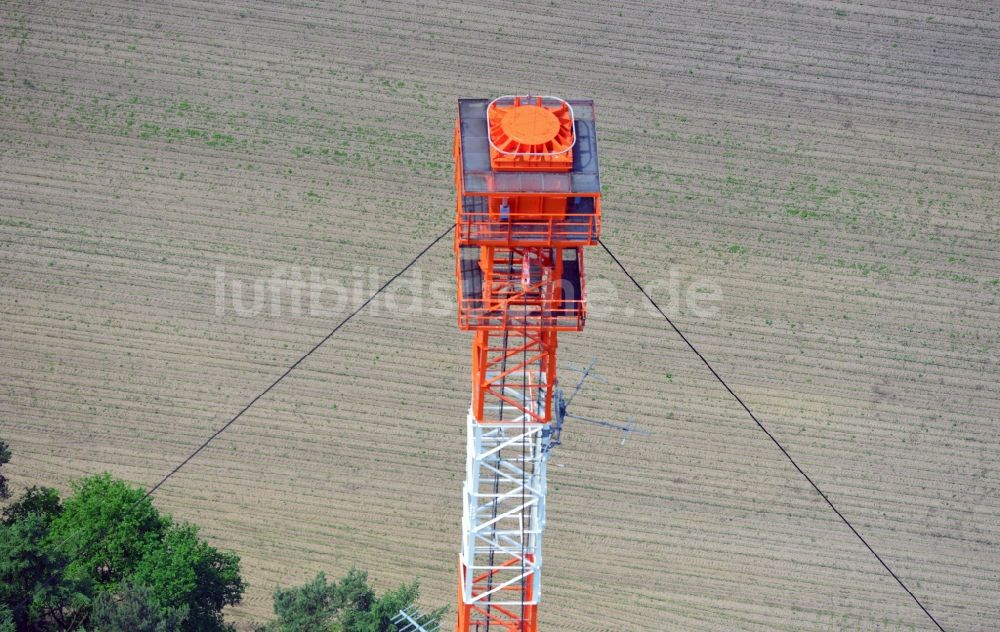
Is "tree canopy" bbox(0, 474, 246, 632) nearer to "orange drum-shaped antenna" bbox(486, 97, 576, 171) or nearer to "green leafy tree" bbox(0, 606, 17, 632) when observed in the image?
"green leafy tree" bbox(0, 606, 17, 632)

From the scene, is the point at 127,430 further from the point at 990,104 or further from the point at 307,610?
the point at 990,104

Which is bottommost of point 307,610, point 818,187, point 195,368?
point 307,610

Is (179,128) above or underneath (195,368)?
above

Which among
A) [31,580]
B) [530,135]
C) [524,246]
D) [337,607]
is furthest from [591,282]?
[524,246]

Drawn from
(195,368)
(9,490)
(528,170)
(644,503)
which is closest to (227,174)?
(195,368)

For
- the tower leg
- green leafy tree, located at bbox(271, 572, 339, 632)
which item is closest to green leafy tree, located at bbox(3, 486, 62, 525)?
green leafy tree, located at bbox(271, 572, 339, 632)

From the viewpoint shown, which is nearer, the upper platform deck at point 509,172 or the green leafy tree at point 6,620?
the upper platform deck at point 509,172

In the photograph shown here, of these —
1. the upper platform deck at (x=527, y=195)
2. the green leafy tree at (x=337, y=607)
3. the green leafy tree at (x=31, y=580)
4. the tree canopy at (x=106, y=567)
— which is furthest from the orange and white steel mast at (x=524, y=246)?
the green leafy tree at (x=31, y=580)

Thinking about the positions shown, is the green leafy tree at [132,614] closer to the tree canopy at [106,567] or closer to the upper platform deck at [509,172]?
the tree canopy at [106,567]
